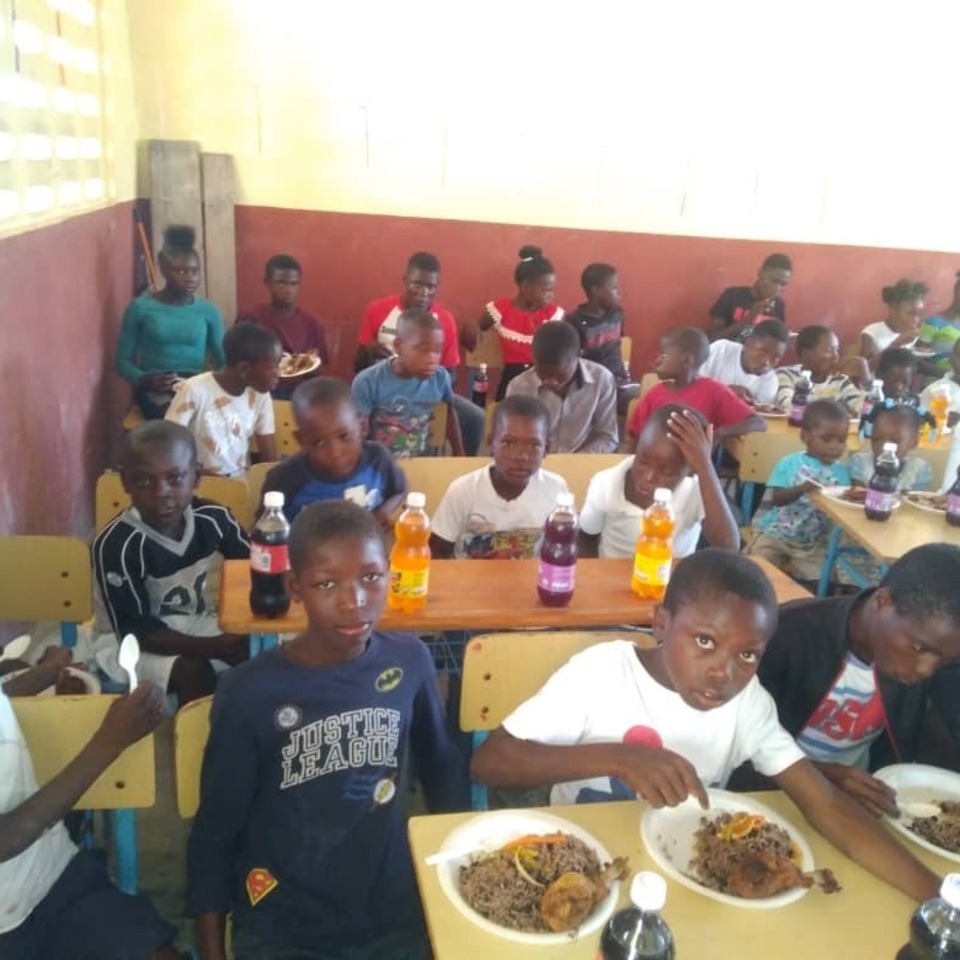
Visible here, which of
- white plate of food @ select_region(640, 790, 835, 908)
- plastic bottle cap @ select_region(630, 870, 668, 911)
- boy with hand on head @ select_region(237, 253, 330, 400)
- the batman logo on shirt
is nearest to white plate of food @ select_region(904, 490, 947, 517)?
white plate of food @ select_region(640, 790, 835, 908)

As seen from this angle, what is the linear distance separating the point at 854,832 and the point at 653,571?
1.00 m

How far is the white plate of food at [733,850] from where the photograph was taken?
1.37 metres

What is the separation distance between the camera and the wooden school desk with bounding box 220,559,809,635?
87.5 inches

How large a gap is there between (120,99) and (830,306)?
4928 millimetres

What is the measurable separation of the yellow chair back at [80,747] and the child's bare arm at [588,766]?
626 millimetres

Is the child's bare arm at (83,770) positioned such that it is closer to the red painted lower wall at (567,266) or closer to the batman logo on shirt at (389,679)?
the batman logo on shirt at (389,679)

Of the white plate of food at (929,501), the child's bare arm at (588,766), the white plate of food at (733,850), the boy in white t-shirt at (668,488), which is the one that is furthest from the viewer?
the white plate of food at (929,501)

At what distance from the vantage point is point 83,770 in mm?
1576

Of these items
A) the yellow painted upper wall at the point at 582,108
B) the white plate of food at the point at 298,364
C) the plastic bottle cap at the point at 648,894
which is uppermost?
the yellow painted upper wall at the point at 582,108

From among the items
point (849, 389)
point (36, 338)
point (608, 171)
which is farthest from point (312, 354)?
A: point (849, 389)

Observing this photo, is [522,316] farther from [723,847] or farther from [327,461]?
[723,847]

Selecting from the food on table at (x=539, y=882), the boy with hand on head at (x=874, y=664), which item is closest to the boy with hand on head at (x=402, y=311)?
the boy with hand on head at (x=874, y=664)

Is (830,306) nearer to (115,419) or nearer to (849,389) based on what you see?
(849,389)

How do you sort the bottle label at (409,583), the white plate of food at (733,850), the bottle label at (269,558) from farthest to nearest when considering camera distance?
the bottle label at (409,583) < the bottle label at (269,558) < the white plate of food at (733,850)
